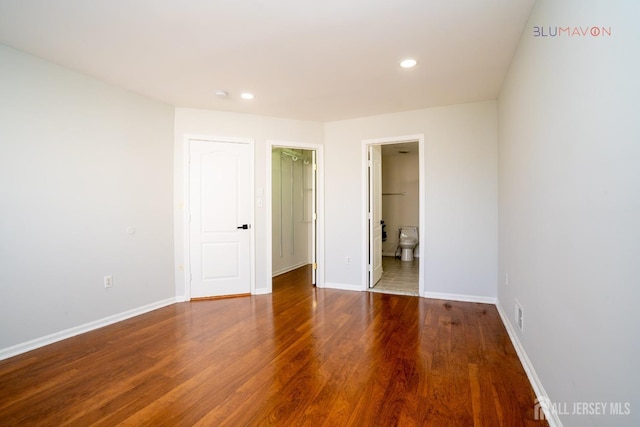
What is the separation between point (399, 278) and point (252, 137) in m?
3.26

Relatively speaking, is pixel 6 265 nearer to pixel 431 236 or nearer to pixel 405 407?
pixel 405 407

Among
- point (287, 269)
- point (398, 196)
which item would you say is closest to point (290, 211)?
point (287, 269)

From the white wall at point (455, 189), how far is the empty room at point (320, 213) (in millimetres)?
28

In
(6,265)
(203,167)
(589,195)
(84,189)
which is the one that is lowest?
(6,265)

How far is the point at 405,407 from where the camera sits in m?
1.76

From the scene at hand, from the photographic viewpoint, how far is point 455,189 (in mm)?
3795

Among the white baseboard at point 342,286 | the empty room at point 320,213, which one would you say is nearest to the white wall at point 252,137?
the empty room at point 320,213

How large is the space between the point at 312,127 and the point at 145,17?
104 inches

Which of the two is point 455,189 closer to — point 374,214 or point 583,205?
point 374,214

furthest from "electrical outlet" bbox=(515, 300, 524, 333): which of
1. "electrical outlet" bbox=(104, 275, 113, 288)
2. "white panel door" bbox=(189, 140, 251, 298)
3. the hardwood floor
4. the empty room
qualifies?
"electrical outlet" bbox=(104, 275, 113, 288)

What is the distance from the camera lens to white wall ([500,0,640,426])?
0.97 m

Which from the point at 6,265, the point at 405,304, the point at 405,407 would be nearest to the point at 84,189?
the point at 6,265

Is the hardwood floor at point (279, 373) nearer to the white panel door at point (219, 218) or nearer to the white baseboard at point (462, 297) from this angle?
the white baseboard at point (462, 297)

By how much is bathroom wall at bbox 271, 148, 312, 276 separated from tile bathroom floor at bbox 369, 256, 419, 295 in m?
1.79
